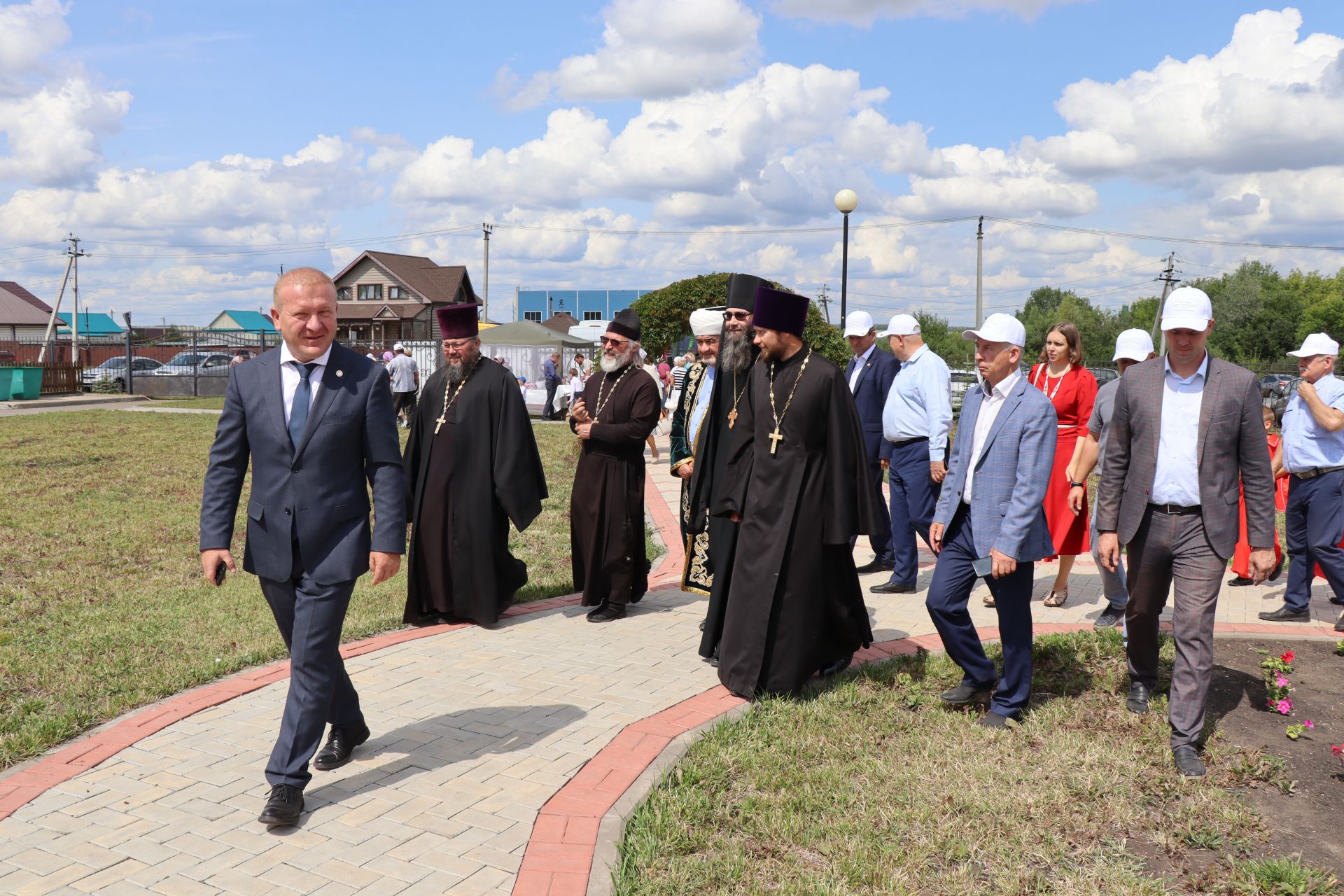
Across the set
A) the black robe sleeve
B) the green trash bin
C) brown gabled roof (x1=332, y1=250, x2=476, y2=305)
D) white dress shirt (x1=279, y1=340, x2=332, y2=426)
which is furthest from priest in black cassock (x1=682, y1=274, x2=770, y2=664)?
brown gabled roof (x1=332, y1=250, x2=476, y2=305)

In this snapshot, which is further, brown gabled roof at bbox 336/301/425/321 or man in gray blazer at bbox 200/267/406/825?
brown gabled roof at bbox 336/301/425/321

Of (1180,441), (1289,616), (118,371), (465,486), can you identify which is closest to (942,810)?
(1180,441)

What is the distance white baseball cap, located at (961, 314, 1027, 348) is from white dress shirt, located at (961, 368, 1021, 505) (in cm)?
16

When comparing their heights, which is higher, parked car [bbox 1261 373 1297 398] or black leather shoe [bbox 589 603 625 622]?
parked car [bbox 1261 373 1297 398]

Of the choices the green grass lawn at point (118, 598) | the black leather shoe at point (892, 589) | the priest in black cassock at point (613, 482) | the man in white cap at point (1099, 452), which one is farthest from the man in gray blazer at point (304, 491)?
the black leather shoe at point (892, 589)

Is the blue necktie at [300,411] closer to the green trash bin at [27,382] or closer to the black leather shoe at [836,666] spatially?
the black leather shoe at [836,666]

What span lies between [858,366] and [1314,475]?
10.7ft

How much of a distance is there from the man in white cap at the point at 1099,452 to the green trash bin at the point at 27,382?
1287 inches

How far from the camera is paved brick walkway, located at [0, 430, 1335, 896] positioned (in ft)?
11.9

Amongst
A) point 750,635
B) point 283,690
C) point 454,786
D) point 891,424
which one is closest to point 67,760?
point 283,690

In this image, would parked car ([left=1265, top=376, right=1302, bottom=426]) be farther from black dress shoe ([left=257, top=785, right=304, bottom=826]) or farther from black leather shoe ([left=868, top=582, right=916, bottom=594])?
black dress shoe ([left=257, top=785, right=304, bottom=826])

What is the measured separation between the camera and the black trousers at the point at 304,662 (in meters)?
4.00

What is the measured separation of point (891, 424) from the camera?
8.12 metres

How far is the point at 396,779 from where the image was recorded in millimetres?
4402
